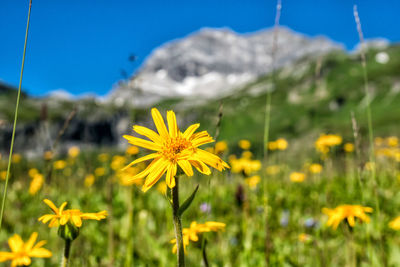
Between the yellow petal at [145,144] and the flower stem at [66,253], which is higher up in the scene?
the yellow petal at [145,144]

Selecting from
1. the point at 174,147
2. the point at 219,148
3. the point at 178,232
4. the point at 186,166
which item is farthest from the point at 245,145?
the point at 178,232

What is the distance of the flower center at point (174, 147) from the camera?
1.44m

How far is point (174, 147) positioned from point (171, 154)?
0.05m

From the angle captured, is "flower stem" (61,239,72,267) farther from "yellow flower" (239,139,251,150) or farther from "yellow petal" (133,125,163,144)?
"yellow flower" (239,139,251,150)

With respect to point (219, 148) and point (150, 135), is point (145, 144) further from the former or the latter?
point (219, 148)

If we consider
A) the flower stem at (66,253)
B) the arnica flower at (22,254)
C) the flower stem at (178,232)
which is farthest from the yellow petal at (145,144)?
the arnica flower at (22,254)

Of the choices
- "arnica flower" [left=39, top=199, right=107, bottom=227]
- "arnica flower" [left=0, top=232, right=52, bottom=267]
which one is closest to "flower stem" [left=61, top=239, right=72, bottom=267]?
"arnica flower" [left=39, top=199, right=107, bottom=227]

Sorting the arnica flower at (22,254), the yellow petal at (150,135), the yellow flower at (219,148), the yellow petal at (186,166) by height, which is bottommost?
the arnica flower at (22,254)

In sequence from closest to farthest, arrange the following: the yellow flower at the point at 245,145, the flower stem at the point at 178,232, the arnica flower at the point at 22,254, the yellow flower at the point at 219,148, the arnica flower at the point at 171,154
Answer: the flower stem at the point at 178,232 < the arnica flower at the point at 171,154 < the arnica flower at the point at 22,254 < the yellow flower at the point at 219,148 < the yellow flower at the point at 245,145

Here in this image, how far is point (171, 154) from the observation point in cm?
145

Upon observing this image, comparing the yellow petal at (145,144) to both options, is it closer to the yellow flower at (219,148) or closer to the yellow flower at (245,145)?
the yellow flower at (219,148)

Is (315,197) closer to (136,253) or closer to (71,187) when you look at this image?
(136,253)

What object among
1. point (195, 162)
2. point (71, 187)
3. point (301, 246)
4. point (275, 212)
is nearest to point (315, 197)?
point (275, 212)

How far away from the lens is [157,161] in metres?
1.46
